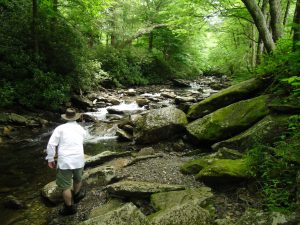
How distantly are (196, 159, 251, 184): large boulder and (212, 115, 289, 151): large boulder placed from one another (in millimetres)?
641

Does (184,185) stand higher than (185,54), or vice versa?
(185,54)

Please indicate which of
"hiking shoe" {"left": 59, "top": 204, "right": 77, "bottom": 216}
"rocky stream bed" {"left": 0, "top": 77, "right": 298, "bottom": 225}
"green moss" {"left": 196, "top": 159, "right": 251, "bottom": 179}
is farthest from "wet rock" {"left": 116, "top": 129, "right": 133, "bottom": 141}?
"green moss" {"left": 196, "top": 159, "right": 251, "bottom": 179}

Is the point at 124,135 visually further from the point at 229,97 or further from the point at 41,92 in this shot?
the point at 41,92

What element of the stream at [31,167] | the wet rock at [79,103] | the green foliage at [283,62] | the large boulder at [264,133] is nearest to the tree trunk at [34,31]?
the wet rock at [79,103]

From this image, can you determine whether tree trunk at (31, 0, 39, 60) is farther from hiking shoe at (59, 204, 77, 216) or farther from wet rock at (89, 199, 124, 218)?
wet rock at (89, 199, 124, 218)

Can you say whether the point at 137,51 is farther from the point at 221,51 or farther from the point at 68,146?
the point at 68,146

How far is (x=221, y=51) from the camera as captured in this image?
3684 cm

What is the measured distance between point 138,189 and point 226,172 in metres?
1.63

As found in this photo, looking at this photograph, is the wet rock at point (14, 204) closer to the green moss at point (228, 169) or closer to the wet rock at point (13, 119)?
the green moss at point (228, 169)

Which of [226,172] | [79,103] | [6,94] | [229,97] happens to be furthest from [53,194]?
[79,103]

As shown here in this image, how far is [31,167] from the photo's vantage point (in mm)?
8281

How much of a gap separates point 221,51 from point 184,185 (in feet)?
111

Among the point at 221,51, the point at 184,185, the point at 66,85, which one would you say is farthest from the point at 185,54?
the point at 184,185

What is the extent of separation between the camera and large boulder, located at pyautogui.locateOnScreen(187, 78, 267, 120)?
8180mm
